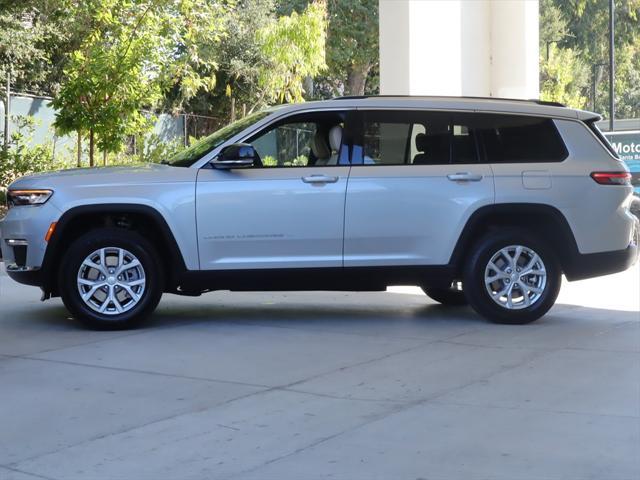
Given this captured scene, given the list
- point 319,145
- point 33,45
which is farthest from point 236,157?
point 33,45

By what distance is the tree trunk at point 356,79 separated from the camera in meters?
47.9

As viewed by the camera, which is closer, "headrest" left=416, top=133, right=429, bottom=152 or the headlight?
the headlight

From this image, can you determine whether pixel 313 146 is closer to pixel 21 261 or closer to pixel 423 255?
pixel 423 255

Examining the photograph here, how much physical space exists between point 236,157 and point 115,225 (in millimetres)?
1250

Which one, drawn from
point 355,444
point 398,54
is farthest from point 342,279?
point 398,54

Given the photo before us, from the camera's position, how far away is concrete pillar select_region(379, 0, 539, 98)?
16734mm

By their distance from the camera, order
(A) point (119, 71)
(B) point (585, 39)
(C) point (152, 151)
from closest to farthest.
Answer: (A) point (119, 71)
(C) point (152, 151)
(B) point (585, 39)

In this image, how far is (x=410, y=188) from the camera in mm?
8992

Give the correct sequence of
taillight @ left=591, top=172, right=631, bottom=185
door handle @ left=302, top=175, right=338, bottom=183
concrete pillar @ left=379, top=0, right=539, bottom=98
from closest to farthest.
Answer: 1. door handle @ left=302, top=175, right=338, bottom=183
2. taillight @ left=591, top=172, right=631, bottom=185
3. concrete pillar @ left=379, top=0, right=539, bottom=98

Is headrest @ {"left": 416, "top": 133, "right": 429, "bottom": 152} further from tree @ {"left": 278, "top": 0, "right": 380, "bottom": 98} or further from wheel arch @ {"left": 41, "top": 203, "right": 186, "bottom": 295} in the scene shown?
tree @ {"left": 278, "top": 0, "right": 380, "bottom": 98}

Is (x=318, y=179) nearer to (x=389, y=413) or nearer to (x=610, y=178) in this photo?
(x=610, y=178)

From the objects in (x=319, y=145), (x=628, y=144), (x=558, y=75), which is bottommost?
(x=319, y=145)

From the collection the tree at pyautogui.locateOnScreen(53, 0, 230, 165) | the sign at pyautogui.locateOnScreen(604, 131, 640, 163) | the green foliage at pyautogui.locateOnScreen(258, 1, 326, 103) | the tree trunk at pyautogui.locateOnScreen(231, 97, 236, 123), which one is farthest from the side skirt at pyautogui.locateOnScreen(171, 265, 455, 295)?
the tree trunk at pyautogui.locateOnScreen(231, 97, 236, 123)

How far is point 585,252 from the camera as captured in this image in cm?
930
